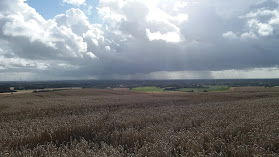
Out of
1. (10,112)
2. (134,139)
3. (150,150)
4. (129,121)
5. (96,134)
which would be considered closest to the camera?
(150,150)

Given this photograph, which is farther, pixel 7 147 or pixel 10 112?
pixel 10 112

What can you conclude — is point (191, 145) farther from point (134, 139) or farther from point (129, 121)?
point (129, 121)

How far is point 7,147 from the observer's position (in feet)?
17.7

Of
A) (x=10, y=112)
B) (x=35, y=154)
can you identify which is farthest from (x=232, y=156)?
(x=10, y=112)

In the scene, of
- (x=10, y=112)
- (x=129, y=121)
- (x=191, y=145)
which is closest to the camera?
(x=191, y=145)

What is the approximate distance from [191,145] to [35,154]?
438 cm

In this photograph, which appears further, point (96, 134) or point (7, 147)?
point (96, 134)

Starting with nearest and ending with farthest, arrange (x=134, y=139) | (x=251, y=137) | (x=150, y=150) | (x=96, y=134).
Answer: (x=150, y=150), (x=251, y=137), (x=134, y=139), (x=96, y=134)

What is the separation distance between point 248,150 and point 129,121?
508 cm

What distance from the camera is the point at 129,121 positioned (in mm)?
8461

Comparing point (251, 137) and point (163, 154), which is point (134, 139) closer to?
point (163, 154)

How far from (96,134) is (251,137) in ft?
17.9

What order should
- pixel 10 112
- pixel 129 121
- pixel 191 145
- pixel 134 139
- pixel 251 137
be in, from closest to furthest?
pixel 191 145 < pixel 251 137 < pixel 134 139 < pixel 129 121 < pixel 10 112

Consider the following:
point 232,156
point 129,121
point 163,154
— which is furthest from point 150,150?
point 129,121
